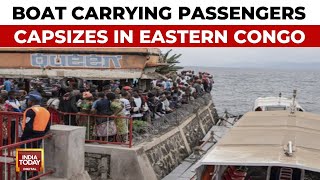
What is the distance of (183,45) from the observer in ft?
46.4

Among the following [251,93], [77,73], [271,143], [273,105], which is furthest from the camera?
[251,93]

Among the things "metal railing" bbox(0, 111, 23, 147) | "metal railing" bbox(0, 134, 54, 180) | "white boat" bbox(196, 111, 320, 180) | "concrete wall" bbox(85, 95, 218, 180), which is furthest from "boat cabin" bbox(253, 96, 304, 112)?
"metal railing" bbox(0, 134, 54, 180)

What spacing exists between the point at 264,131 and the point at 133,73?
12.7 ft

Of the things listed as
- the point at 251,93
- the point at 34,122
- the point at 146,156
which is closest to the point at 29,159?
the point at 34,122

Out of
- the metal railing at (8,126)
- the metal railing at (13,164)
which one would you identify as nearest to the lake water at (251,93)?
the metal railing at (8,126)

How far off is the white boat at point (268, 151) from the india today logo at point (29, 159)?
8.33 ft

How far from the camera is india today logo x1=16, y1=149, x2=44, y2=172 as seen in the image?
7758 mm

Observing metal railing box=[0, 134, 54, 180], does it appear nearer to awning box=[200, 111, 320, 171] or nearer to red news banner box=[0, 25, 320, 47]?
awning box=[200, 111, 320, 171]

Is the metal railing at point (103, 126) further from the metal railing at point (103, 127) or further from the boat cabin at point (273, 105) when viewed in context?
the boat cabin at point (273, 105)

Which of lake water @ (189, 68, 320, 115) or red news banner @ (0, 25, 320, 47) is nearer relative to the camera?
red news banner @ (0, 25, 320, 47)

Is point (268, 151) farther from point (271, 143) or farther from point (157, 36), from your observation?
point (157, 36)

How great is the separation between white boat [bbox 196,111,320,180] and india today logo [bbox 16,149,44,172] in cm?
254

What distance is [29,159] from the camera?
785 centimetres

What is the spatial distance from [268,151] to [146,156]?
205 inches
